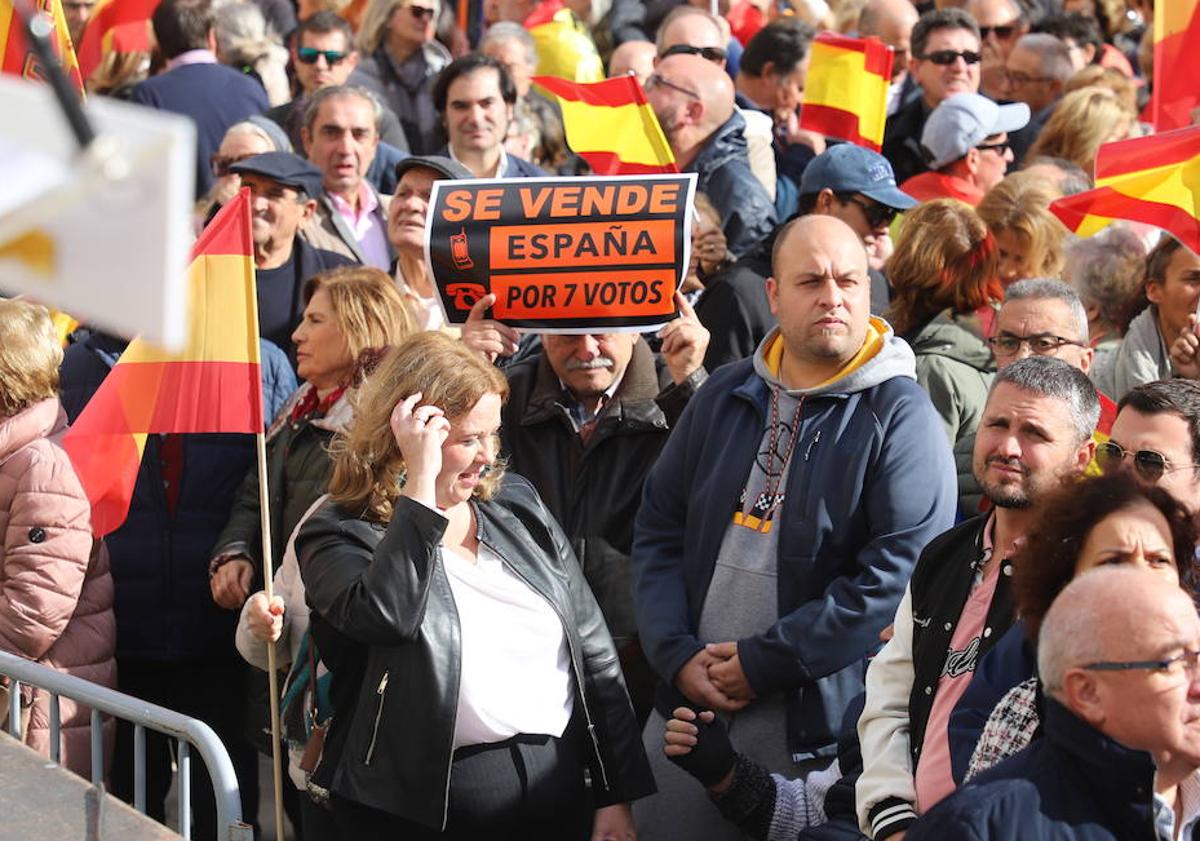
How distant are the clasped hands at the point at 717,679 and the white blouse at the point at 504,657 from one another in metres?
0.43

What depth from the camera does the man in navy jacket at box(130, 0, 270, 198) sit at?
8938 millimetres

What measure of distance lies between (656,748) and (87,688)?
66.2 inches

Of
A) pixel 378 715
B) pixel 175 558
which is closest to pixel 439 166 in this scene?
pixel 175 558

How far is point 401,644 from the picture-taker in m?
4.40

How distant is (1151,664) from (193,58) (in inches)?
276

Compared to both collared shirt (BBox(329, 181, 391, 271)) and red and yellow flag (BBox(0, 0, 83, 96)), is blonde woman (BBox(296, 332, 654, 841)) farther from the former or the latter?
collared shirt (BBox(329, 181, 391, 271))

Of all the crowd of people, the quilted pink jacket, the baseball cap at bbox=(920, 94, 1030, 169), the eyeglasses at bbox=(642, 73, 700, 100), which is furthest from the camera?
the baseball cap at bbox=(920, 94, 1030, 169)

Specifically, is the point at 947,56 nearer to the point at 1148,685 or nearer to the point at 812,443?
the point at 812,443

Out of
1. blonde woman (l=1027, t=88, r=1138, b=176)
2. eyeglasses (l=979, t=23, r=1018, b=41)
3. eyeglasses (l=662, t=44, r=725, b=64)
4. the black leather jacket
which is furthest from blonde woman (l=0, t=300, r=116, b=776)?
eyeglasses (l=979, t=23, r=1018, b=41)

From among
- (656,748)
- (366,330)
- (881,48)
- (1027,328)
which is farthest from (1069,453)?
(881,48)

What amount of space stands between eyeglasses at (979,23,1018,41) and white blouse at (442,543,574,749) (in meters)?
7.79

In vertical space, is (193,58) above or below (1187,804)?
above

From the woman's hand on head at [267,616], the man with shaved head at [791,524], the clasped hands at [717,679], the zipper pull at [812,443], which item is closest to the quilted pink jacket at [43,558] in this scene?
the woman's hand on head at [267,616]

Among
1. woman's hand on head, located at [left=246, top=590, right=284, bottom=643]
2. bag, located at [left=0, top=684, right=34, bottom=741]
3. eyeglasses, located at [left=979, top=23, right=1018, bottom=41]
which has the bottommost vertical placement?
bag, located at [left=0, top=684, right=34, bottom=741]
